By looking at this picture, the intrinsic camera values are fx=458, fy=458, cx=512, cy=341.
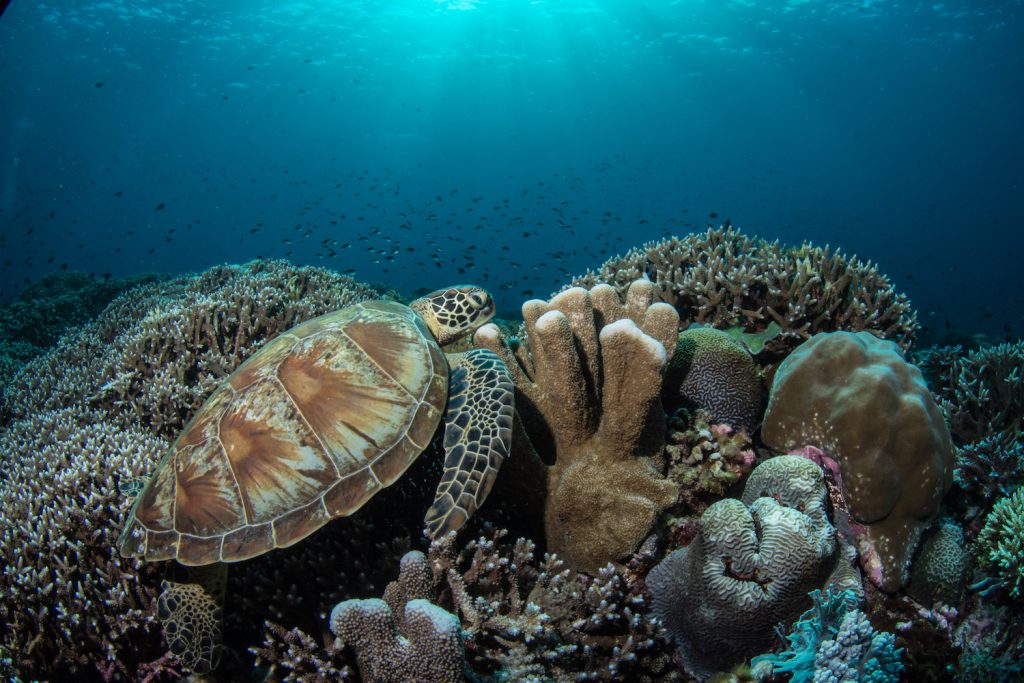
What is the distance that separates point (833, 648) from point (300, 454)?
2.58 metres

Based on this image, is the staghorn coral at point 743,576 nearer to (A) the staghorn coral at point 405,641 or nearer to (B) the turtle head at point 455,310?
(A) the staghorn coral at point 405,641

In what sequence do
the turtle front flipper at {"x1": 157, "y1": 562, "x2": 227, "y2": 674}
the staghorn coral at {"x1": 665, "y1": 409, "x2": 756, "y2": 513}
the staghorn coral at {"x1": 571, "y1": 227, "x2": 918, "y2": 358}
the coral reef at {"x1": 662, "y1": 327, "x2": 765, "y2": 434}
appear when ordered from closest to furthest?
the turtle front flipper at {"x1": 157, "y1": 562, "x2": 227, "y2": 674} < the staghorn coral at {"x1": 665, "y1": 409, "x2": 756, "y2": 513} < the coral reef at {"x1": 662, "y1": 327, "x2": 765, "y2": 434} < the staghorn coral at {"x1": 571, "y1": 227, "x2": 918, "y2": 358}

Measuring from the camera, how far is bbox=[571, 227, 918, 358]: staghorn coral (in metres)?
4.06

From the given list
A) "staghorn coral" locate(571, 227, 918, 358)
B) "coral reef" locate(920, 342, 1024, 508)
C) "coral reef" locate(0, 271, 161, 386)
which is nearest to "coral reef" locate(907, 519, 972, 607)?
"coral reef" locate(920, 342, 1024, 508)

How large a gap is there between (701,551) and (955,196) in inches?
5452

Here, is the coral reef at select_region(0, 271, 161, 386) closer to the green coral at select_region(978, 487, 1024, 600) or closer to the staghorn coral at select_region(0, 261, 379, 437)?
the staghorn coral at select_region(0, 261, 379, 437)

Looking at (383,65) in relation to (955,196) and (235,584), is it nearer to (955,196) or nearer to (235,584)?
(235,584)

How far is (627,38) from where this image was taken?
51.3 metres

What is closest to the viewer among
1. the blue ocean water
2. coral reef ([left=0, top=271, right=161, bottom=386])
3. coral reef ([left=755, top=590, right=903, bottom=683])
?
coral reef ([left=755, top=590, right=903, bottom=683])

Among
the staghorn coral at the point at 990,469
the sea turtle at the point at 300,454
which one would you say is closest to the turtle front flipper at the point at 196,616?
the sea turtle at the point at 300,454

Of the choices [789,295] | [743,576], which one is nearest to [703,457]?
[743,576]

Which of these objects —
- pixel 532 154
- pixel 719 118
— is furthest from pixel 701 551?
pixel 532 154

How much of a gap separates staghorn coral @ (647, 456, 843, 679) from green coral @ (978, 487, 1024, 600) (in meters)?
1.19

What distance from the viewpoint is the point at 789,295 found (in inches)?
160
